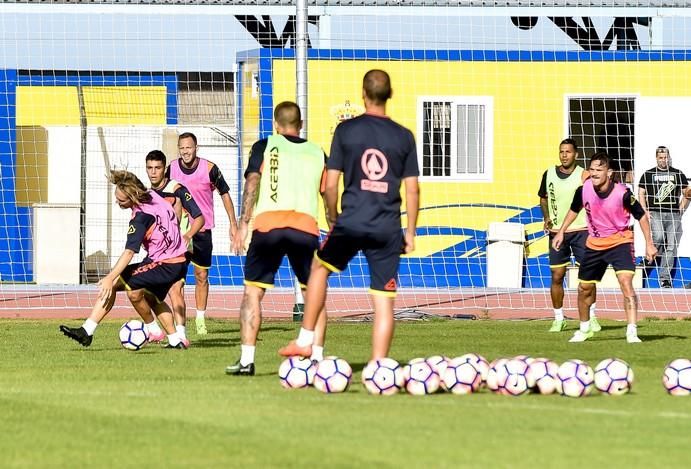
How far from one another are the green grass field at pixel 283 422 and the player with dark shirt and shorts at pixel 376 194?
2.42 ft

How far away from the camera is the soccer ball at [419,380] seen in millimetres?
9180

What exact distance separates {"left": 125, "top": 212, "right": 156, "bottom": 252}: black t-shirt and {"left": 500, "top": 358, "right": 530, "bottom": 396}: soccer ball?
4199mm

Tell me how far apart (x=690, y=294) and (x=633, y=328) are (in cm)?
930

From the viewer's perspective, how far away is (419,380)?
9.18 metres

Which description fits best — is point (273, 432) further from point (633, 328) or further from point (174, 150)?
point (174, 150)

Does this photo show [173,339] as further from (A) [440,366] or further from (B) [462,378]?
(B) [462,378]

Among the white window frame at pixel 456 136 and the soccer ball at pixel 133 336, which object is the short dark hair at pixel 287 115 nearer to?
the soccer ball at pixel 133 336

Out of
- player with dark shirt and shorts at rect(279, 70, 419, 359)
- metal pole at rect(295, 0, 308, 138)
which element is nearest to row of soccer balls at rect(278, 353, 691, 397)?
player with dark shirt and shorts at rect(279, 70, 419, 359)

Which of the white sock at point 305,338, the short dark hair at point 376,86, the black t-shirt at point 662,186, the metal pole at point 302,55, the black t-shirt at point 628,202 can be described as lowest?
the white sock at point 305,338

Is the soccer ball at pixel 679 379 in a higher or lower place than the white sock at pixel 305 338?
lower

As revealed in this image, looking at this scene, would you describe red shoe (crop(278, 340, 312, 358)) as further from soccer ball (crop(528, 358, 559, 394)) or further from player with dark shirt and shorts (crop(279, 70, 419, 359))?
soccer ball (crop(528, 358, 559, 394))

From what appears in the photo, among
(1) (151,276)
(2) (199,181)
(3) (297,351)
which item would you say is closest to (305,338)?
(3) (297,351)

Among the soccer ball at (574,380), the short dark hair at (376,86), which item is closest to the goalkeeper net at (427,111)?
the short dark hair at (376,86)

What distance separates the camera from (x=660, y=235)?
78.5 ft
